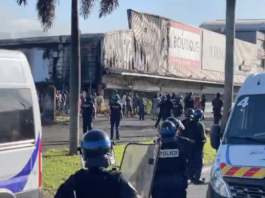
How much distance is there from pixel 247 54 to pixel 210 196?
51.1 metres

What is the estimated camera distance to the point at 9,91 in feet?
23.7

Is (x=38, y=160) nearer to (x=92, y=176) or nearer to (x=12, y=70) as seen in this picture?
(x=12, y=70)

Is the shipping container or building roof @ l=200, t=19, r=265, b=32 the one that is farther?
building roof @ l=200, t=19, r=265, b=32

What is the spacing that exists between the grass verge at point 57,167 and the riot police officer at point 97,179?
267 inches

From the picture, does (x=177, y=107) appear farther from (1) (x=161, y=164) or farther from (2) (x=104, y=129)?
(1) (x=161, y=164)

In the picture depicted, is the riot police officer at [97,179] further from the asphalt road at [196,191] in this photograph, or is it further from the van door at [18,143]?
the asphalt road at [196,191]

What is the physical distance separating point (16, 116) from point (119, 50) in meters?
29.3

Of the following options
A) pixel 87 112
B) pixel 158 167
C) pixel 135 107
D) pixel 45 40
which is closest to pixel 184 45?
pixel 135 107

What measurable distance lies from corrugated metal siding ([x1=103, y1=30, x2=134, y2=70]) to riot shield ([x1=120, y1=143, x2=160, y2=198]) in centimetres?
2940

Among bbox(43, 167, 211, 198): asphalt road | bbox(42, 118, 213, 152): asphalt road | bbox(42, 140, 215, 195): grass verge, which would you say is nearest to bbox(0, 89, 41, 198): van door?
bbox(42, 140, 215, 195): grass verge

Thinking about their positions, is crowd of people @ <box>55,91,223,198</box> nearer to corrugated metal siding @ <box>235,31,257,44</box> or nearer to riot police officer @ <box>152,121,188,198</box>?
riot police officer @ <box>152,121,188,198</box>

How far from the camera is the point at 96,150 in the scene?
3.99 meters

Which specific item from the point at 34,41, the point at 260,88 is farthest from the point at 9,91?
the point at 34,41

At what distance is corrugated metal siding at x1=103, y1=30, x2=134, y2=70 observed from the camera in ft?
115
